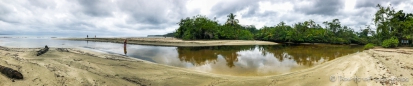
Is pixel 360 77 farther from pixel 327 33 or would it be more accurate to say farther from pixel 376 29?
pixel 327 33

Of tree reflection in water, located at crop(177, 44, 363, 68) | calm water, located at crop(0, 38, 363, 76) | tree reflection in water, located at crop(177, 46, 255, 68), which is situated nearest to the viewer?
calm water, located at crop(0, 38, 363, 76)

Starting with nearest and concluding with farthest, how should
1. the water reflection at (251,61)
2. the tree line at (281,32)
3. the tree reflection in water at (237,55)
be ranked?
the water reflection at (251,61)
the tree reflection in water at (237,55)
the tree line at (281,32)

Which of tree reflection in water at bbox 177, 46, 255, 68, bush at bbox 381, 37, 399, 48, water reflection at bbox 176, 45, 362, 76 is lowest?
water reflection at bbox 176, 45, 362, 76

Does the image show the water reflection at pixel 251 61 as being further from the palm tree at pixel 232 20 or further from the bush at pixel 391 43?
the palm tree at pixel 232 20

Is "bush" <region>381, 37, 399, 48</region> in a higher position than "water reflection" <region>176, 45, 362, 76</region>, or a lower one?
higher

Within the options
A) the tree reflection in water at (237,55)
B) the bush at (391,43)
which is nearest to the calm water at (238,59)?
the tree reflection in water at (237,55)

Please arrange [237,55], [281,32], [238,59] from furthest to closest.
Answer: [281,32] < [237,55] < [238,59]

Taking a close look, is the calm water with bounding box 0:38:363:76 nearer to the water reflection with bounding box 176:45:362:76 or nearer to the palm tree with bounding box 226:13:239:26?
the water reflection with bounding box 176:45:362:76

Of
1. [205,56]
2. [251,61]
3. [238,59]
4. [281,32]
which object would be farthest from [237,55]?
[281,32]

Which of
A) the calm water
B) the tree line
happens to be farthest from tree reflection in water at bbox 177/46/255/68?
the tree line

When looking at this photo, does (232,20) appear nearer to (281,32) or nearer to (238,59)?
(281,32)

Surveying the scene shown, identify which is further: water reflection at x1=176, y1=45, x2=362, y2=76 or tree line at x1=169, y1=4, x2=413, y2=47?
tree line at x1=169, y1=4, x2=413, y2=47

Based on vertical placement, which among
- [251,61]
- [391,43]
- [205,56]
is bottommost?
[251,61]

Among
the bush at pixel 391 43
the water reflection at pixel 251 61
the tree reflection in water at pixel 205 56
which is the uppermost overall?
the bush at pixel 391 43
